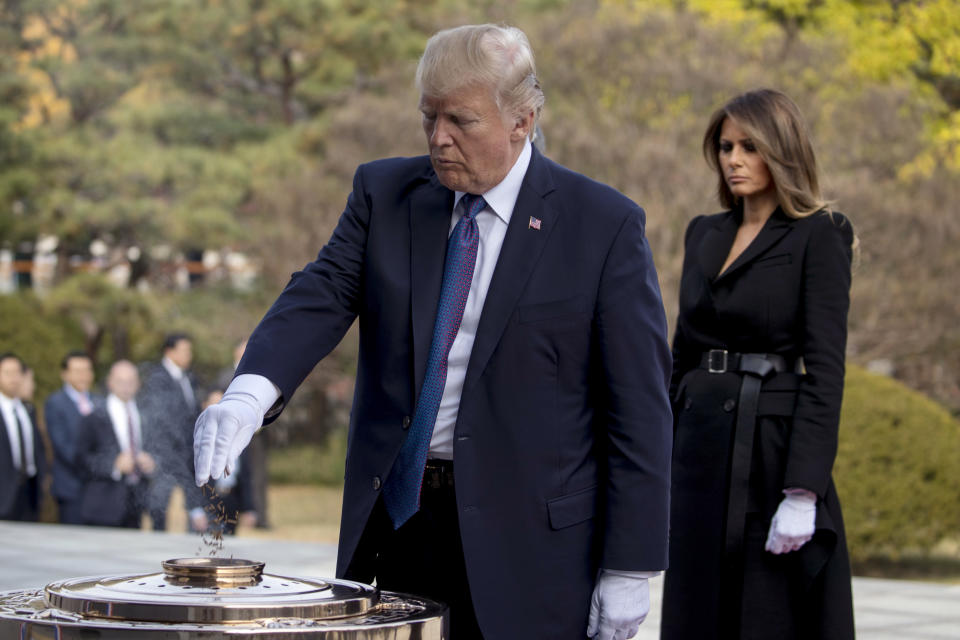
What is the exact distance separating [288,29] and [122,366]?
13.4 meters

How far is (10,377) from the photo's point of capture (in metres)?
11.4

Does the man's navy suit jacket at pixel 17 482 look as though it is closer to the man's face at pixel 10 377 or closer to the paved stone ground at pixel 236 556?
the man's face at pixel 10 377

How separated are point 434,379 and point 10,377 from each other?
942cm

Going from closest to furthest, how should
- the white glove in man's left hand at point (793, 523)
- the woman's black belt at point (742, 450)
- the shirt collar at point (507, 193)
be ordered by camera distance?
the shirt collar at point (507, 193) < the white glove in man's left hand at point (793, 523) < the woman's black belt at point (742, 450)

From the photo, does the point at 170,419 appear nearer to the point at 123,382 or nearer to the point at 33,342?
the point at 123,382

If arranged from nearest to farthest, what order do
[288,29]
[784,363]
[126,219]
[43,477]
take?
[784,363] < [43,477] < [126,219] < [288,29]

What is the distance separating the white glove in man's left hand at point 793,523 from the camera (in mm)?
3689

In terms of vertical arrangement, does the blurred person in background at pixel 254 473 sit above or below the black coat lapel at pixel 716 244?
below

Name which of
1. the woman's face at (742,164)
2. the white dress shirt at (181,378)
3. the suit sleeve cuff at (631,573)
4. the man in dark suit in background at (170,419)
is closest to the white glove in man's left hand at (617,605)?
the suit sleeve cuff at (631,573)

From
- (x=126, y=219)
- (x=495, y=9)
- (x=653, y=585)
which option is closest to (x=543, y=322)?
(x=653, y=585)

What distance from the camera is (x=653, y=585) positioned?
7.78m

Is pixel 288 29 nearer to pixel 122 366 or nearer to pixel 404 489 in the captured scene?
pixel 122 366

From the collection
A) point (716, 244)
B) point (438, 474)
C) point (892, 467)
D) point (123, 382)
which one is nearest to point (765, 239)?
point (716, 244)

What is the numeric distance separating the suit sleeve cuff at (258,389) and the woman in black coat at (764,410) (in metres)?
1.60
